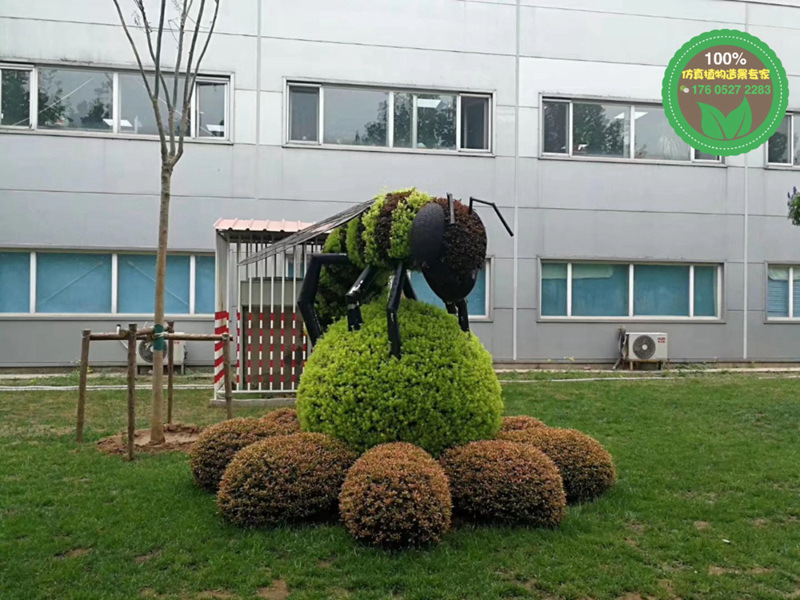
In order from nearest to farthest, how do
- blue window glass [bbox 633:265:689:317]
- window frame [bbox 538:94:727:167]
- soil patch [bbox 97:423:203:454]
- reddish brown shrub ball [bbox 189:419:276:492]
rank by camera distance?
reddish brown shrub ball [bbox 189:419:276:492] → soil patch [bbox 97:423:203:454] → window frame [bbox 538:94:727:167] → blue window glass [bbox 633:265:689:317]

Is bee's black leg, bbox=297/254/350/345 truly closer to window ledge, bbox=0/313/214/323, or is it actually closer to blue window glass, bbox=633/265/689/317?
window ledge, bbox=0/313/214/323

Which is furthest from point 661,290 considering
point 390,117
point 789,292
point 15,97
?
point 15,97

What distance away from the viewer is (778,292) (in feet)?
54.7

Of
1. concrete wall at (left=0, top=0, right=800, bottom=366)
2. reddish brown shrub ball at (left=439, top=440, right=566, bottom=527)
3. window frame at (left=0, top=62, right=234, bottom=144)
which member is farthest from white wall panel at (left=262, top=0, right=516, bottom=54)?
reddish brown shrub ball at (left=439, top=440, right=566, bottom=527)

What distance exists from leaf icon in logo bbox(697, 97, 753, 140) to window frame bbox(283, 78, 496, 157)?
206 inches

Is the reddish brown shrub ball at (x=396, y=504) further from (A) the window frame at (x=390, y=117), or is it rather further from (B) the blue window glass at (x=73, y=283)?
(B) the blue window glass at (x=73, y=283)

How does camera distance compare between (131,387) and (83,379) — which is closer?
(131,387)

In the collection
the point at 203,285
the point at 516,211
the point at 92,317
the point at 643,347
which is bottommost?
the point at 643,347

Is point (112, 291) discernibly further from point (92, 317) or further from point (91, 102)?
point (91, 102)

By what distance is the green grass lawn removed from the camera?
12.9 ft

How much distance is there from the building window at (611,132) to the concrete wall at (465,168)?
0.30 m

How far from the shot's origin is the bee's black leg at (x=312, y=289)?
17.6ft

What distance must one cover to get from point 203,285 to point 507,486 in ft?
35.4

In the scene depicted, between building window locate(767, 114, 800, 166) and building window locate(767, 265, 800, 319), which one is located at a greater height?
building window locate(767, 114, 800, 166)
